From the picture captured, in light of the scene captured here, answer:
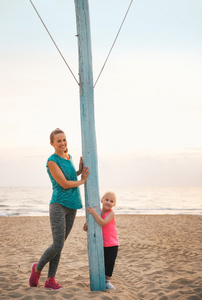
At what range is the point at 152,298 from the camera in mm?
3430

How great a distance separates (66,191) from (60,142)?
23.2 inches

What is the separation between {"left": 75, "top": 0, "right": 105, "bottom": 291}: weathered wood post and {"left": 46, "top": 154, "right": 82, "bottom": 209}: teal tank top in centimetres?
14

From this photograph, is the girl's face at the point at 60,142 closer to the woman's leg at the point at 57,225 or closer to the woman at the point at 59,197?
the woman at the point at 59,197

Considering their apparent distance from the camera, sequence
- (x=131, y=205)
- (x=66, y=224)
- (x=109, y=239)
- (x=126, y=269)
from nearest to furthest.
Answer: (x=66, y=224) → (x=109, y=239) → (x=126, y=269) → (x=131, y=205)

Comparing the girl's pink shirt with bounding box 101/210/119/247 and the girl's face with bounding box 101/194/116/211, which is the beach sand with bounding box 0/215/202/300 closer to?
the girl's pink shirt with bounding box 101/210/119/247

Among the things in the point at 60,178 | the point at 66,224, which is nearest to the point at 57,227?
the point at 66,224

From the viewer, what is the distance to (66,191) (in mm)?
3121

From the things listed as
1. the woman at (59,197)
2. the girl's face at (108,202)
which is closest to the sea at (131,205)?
the girl's face at (108,202)

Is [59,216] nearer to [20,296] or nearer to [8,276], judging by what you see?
[20,296]

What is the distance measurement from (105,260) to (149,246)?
4.19 meters

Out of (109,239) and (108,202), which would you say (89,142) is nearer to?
(108,202)

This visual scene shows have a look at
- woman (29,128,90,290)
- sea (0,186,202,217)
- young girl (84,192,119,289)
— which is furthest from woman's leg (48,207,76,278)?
sea (0,186,202,217)

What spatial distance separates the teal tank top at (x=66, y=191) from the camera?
10.2ft

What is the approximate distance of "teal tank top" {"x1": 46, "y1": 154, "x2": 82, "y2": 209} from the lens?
310 centimetres
